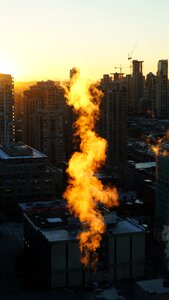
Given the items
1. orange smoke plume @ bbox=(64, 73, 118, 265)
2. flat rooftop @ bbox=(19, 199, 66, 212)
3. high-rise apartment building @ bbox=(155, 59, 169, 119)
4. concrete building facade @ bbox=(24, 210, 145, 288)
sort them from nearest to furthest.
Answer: concrete building facade @ bbox=(24, 210, 145, 288), orange smoke plume @ bbox=(64, 73, 118, 265), flat rooftop @ bbox=(19, 199, 66, 212), high-rise apartment building @ bbox=(155, 59, 169, 119)

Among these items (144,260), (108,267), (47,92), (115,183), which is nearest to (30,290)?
(108,267)

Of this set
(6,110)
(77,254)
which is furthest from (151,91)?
(77,254)

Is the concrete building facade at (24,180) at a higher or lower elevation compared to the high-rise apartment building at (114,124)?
lower

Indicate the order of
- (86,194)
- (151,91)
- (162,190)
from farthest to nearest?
(151,91)
(86,194)
(162,190)

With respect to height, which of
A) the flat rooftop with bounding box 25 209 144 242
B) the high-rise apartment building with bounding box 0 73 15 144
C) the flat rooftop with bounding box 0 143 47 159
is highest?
the high-rise apartment building with bounding box 0 73 15 144

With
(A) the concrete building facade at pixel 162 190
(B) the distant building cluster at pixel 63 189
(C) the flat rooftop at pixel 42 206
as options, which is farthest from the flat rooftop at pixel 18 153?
(A) the concrete building facade at pixel 162 190

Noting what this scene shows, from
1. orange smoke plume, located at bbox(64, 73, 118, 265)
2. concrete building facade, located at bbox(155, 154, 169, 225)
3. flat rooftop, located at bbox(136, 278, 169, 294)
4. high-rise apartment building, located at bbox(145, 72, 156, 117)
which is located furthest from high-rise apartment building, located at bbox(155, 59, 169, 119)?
flat rooftop, located at bbox(136, 278, 169, 294)

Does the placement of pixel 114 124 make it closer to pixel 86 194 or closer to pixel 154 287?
pixel 86 194

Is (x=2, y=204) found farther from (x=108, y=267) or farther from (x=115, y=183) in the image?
(x=108, y=267)

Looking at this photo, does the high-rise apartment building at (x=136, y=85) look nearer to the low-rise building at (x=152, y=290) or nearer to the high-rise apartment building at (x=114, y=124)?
the high-rise apartment building at (x=114, y=124)

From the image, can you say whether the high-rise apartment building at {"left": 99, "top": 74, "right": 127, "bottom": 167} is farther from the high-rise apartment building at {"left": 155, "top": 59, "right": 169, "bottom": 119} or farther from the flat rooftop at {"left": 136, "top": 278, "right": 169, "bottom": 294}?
the high-rise apartment building at {"left": 155, "top": 59, "right": 169, "bottom": 119}
